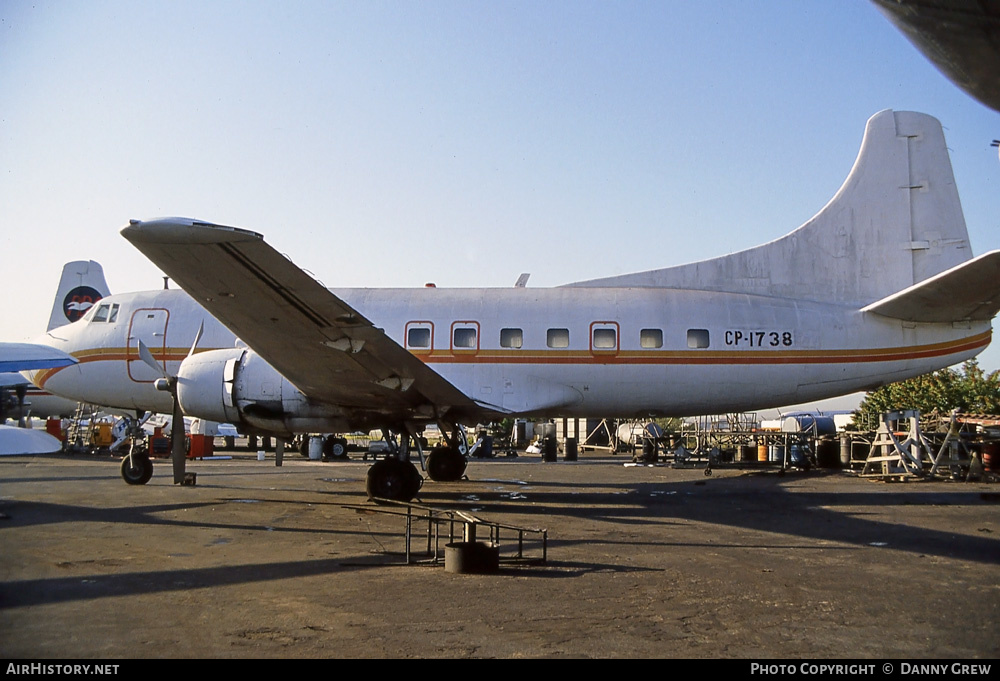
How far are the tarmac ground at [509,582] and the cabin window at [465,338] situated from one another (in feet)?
9.88

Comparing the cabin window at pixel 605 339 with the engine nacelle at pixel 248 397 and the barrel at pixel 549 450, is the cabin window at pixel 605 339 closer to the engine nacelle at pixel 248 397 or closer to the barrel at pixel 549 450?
the engine nacelle at pixel 248 397

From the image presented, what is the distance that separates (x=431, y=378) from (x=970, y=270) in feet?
28.6

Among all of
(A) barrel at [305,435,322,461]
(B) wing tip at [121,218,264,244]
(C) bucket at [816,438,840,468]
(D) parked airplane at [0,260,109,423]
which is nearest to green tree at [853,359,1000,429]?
(C) bucket at [816,438,840,468]

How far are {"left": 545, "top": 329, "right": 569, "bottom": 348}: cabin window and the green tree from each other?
26079 mm

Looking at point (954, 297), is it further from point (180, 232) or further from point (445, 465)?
point (180, 232)

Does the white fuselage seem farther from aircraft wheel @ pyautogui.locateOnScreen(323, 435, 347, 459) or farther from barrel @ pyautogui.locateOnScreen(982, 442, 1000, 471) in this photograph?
aircraft wheel @ pyautogui.locateOnScreen(323, 435, 347, 459)

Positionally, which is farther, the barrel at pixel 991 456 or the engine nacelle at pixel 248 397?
the barrel at pixel 991 456

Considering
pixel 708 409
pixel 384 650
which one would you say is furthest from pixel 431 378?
pixel 384 650

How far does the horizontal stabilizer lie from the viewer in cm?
1207

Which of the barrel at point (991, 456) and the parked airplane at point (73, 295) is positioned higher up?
the parked airplane at point (73, 295)

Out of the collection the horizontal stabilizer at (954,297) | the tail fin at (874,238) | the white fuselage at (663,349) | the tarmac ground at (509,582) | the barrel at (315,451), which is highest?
the tail fin at (874,238)

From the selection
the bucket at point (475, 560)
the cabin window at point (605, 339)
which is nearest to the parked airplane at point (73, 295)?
the cabin window at point (605, 339)

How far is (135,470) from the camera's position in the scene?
1488 centimetres

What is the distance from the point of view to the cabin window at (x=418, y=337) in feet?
48.8
